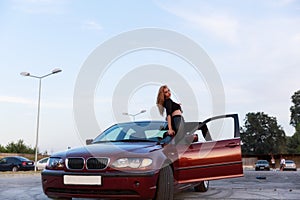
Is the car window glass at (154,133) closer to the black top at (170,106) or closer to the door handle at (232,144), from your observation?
the black top at (170,106)

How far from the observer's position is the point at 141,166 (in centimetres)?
511

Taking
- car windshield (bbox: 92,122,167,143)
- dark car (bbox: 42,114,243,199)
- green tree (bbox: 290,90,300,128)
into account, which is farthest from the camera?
green tree (bbox: 290,90,300,128)

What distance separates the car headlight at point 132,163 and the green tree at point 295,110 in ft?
268

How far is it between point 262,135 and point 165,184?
8917cm

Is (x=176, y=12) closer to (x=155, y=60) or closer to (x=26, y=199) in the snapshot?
(x=155, y=60)

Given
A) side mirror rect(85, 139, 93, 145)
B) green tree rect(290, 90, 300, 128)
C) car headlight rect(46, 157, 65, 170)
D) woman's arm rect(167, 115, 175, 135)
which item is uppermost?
green tree rect(290, 90, 300, 128)

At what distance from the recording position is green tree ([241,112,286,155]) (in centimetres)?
8688

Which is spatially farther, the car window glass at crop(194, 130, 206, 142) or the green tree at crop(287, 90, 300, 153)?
the green tree at crop(287, 90, 300, 153)

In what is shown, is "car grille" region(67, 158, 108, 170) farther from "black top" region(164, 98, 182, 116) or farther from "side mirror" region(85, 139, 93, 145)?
"black top" region(164, 98, 182, 116)

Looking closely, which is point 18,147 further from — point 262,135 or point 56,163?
point 262,135

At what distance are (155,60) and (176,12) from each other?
125 inches

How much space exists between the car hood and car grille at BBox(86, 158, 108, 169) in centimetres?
7

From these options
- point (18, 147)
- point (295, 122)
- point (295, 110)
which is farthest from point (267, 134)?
point (18, 147)

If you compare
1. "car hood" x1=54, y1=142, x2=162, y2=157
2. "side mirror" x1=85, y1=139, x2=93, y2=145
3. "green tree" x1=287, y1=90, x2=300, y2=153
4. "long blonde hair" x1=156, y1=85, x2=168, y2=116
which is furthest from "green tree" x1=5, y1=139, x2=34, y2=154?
"green tree" x1=287, y1=90, x2=300, y2=153
